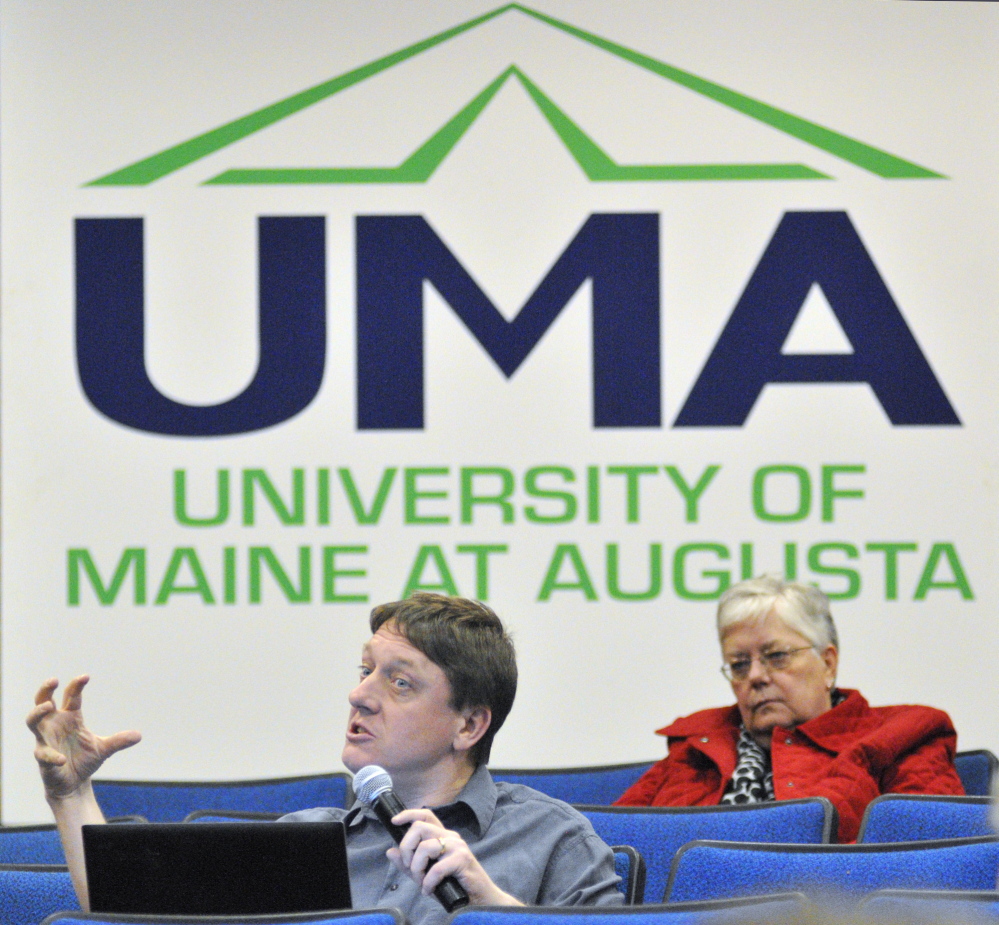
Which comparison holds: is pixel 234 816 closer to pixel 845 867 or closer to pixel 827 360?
pixel 845 867

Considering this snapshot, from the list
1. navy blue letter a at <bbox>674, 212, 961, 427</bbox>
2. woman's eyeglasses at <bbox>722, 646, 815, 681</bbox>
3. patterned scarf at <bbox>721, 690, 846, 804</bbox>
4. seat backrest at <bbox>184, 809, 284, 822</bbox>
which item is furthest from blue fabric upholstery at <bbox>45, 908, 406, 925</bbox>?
navy blue letter a at <bbox>674, 212, 961, 427</bbox>

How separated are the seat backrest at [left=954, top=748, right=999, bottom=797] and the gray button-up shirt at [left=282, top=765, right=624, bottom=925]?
182cm

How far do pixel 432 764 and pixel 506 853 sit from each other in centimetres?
24

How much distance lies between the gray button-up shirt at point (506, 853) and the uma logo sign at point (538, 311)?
276 centimetres

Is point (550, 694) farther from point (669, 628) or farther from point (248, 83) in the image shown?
point (248, 83)

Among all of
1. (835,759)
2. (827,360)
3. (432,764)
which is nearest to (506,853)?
(432,764)

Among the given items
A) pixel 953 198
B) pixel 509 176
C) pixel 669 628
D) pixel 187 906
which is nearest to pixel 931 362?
pixel 953 198

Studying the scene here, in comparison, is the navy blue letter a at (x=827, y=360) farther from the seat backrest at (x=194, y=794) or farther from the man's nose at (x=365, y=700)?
the man's nose at (x=365, y=700)

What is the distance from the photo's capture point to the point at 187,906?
2.00m

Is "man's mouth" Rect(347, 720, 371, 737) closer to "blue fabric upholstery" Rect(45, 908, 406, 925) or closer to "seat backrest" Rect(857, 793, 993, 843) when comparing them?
"blue fabric upholstery" Rect(45, 908, 406, 925)

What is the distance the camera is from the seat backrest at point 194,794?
12.6 ft

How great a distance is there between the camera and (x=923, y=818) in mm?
2961

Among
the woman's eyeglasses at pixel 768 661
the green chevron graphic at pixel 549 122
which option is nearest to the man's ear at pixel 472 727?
the woman's eyeglasses at pixel 768 661

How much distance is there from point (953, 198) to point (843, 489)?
3.78ft
